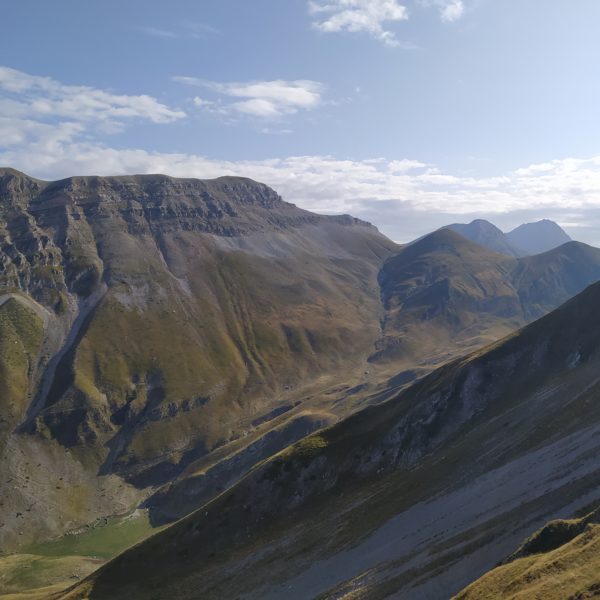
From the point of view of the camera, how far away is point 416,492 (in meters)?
68.4

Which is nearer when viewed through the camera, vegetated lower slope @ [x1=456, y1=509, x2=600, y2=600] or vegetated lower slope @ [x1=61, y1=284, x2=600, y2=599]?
vegetated lower slope @ [x1=456, y1=509, x2=600, y2=600]

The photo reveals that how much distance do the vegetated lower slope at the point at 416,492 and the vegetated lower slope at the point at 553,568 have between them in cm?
608

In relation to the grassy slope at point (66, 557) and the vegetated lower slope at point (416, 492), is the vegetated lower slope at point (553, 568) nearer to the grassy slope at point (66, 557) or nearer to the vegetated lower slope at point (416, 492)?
the vegetated lower slope at point (416, 492)

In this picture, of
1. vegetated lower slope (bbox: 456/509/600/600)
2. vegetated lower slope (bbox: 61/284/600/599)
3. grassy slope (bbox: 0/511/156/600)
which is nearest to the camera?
vegetated lower slope (bbox: 456/509/600/600)

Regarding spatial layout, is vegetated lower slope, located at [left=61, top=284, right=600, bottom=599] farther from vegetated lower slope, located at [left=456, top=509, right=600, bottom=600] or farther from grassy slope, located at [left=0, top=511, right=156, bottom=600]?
grassy slope, located at [left=0, top=511, right=156, bottom=600]

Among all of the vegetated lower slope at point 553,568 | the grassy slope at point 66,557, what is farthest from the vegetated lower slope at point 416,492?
the grassy slope at point 66,557

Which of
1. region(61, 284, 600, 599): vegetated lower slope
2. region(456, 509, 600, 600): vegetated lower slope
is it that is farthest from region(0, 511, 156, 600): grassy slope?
region(456, 509, 600, 600): vegetated lower slope

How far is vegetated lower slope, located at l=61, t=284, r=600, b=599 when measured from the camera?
4947 cm

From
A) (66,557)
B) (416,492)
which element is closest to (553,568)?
(416,492)

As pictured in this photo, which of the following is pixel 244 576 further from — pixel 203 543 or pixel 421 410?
pixel 421 410

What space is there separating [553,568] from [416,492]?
1436 inches

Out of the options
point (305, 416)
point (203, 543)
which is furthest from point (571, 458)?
point (305, 416)

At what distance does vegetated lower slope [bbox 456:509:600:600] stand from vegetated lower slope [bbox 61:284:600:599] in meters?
6.08

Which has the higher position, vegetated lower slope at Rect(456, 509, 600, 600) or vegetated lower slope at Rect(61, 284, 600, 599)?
vegetated lower slope at Rect(456, 509, 600, 600)
